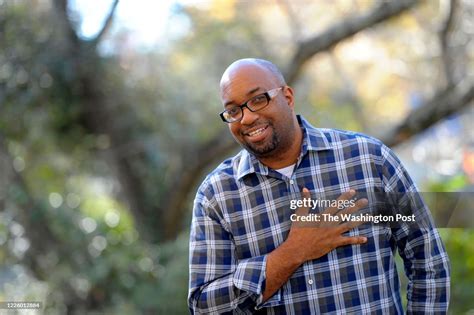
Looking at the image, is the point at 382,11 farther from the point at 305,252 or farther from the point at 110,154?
the point at 305,252

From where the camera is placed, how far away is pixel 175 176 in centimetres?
653

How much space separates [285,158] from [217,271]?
1.40 ft

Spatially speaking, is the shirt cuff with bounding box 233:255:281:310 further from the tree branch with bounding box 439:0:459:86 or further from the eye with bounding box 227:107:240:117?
the tree branch with bounding box 439:0:459:86

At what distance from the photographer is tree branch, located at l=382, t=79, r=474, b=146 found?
5551 mm

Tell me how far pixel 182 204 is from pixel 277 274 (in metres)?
4.81

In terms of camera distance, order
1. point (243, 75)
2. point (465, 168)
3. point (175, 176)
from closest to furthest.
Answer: point (243, 75)
point (175, 176)
point (465, 168)

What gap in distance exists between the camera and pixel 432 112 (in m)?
5.60

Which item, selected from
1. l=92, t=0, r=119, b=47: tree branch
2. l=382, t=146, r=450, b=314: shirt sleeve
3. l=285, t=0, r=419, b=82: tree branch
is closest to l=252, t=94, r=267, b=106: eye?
l=382, t=146, r=450, b=314: shirt sleeve

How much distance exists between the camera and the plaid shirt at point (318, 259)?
6.40ft

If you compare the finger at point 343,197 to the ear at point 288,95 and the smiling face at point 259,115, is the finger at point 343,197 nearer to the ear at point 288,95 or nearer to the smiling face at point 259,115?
the smiling face at point 259,115

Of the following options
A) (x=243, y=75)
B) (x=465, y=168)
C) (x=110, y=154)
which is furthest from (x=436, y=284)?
(x=465, y=168)

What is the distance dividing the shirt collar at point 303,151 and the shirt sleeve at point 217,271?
6.5 inches

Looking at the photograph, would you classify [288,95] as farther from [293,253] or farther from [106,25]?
[106,25]

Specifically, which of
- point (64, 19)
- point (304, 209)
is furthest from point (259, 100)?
point (64, 19)
